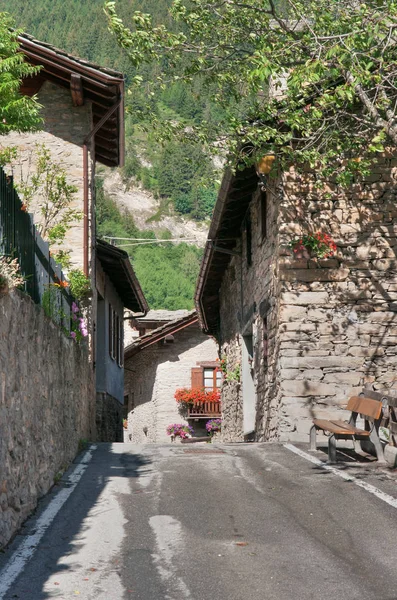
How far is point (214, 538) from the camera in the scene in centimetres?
729

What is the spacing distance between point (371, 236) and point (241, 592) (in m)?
9.99

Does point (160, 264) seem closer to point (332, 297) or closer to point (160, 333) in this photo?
point (160, 333)

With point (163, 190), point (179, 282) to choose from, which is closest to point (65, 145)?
point (179, 282)

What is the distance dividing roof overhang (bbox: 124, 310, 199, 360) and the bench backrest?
21836 millimetres

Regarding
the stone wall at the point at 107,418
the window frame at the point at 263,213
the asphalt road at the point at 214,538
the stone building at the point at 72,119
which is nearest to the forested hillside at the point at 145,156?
the stone wall at the point at 107,418

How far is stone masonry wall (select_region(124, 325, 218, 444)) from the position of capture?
35.5m

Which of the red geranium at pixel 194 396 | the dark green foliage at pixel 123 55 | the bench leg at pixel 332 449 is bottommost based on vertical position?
the bench leg at pixel 332 449

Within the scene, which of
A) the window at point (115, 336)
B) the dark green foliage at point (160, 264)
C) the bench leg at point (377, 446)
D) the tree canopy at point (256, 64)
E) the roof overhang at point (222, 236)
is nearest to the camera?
the bench leg at point (377, 446)

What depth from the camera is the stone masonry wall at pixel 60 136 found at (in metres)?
17.3

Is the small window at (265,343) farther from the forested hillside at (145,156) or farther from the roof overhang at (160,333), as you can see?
the forested hillside at (145,156)

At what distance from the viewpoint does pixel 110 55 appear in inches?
5138

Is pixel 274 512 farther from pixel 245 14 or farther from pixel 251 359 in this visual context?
pixel 251 359

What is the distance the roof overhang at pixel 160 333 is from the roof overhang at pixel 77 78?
16.9 metres

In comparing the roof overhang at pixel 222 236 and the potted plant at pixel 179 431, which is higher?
the roof overhang at pixel 222 236
